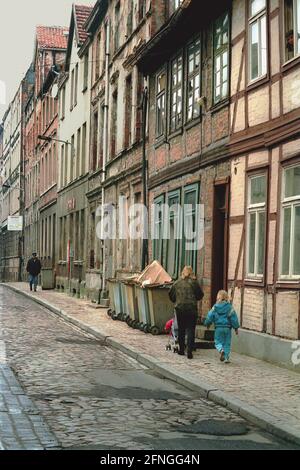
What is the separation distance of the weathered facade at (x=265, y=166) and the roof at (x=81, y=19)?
23.5m

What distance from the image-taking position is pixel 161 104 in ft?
77.3

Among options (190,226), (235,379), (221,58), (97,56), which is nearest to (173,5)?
(221,58)

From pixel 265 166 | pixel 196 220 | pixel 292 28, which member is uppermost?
pixel 292 28

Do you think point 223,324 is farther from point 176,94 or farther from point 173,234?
point 176,94

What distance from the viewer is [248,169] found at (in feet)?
51.7

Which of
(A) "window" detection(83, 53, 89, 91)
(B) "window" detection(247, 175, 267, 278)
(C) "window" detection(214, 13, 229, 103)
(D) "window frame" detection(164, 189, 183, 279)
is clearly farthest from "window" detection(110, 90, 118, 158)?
(B) "window" detection(247, 175, 267, 278)

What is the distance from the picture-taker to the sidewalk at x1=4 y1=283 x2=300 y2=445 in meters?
9.38

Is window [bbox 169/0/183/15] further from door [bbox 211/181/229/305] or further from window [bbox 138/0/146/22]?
door [bbox 211/181/229/305]

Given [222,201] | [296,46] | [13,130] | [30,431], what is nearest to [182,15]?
[222,201]

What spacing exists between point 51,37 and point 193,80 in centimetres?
3981

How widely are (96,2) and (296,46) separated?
21532mm

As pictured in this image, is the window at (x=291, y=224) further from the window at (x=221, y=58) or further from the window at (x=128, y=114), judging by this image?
the window at (x=128, y=114)

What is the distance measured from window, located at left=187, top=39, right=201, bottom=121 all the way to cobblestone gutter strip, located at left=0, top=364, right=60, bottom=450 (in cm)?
1041

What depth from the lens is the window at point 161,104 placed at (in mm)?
23141
